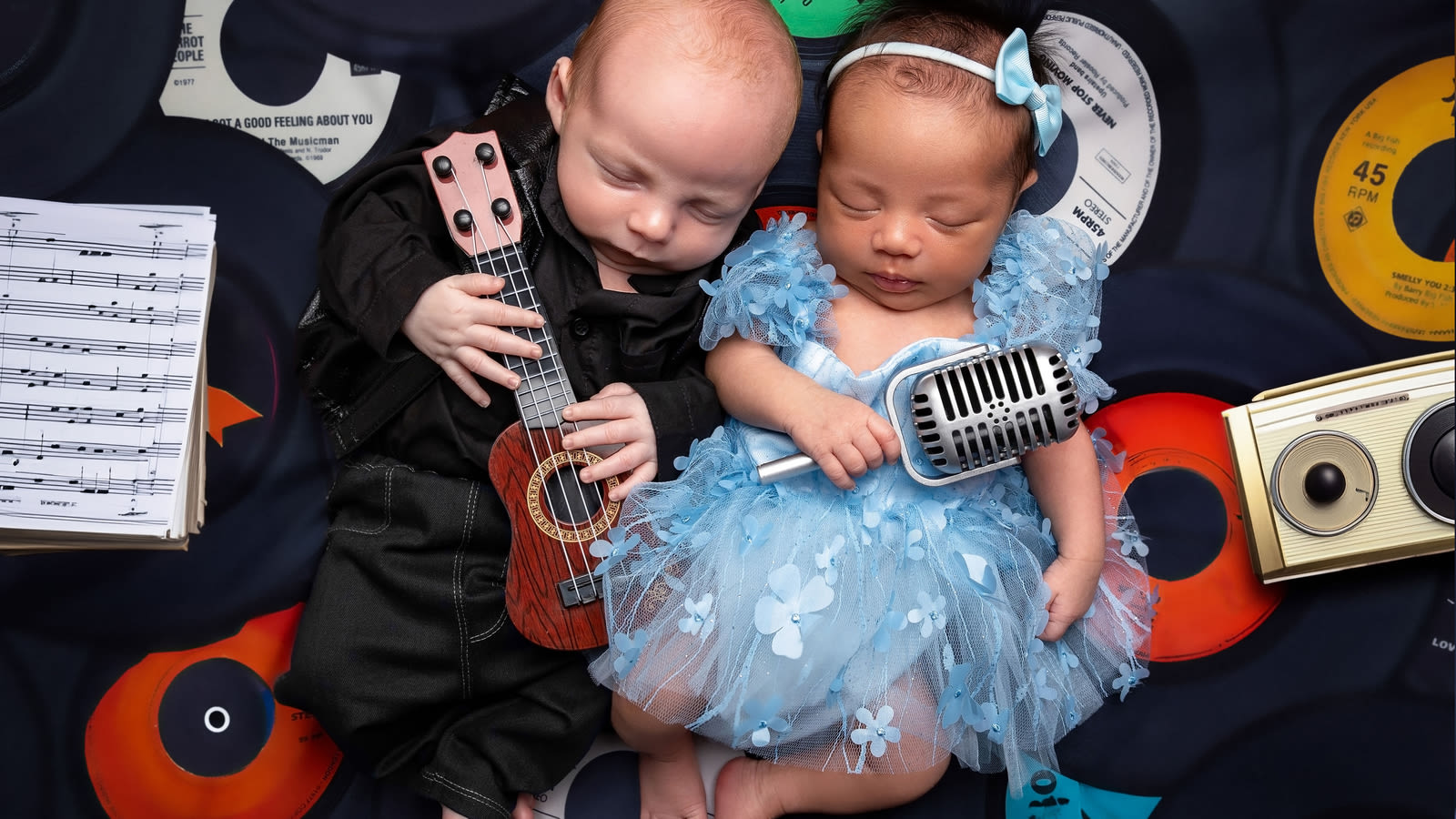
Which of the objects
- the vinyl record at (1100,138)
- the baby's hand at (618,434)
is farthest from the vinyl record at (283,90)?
the vinyl record at (1100,138)

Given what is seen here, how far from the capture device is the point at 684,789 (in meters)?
1.25

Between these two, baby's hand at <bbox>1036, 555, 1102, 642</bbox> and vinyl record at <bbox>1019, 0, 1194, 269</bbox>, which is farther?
vinyl record at <bbox>1019, 0, 1194, 269</bbox>

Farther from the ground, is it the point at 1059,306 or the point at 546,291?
the point at 1059,306

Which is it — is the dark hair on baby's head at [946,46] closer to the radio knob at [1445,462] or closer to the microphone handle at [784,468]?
the microphone handle at [784,468]

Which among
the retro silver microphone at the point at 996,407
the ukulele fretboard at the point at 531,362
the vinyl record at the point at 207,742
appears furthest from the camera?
the vinyl record at the point at 207,742

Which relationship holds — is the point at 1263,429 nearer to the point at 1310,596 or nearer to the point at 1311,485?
the point at 1311,485

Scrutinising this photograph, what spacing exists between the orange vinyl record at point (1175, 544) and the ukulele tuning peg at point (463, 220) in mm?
844

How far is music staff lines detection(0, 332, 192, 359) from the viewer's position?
1201mm

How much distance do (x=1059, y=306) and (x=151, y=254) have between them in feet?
3.67

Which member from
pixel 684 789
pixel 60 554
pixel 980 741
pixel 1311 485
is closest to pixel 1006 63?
pixel 1311 485

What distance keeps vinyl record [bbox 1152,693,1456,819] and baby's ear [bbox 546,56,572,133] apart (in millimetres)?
1137

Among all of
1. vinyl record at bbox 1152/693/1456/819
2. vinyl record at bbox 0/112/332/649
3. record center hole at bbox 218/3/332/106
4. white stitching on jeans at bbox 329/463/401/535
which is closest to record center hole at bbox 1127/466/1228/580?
vinyl record at bbox 1152/693/1456/819

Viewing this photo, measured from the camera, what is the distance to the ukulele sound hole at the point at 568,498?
1.13m

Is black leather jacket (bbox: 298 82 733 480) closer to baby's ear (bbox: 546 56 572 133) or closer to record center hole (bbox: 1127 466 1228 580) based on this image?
baby's ear (bbox: 546 56 572 133)
